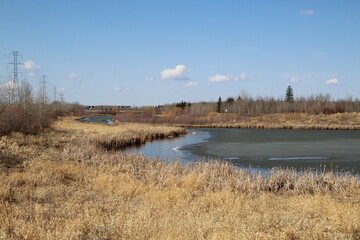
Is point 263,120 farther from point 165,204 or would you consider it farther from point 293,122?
point 165,204

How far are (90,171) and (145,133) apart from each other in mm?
22907

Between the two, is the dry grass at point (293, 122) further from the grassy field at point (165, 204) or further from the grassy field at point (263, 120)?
the grassy field at point (165, 204)

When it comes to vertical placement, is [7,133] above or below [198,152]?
above

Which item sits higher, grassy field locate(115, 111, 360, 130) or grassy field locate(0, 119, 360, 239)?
grassy field locate(115, 111, 360, 130)

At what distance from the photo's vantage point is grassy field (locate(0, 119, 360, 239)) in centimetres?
594

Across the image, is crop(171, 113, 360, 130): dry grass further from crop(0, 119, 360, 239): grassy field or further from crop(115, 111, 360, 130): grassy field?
crop(0, 119, 360, 239): grassy field

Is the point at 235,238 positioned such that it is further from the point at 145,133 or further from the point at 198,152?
the point at 145,133

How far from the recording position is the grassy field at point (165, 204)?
5.94m

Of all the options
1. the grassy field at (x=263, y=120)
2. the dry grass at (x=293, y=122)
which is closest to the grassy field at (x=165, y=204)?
the dry grass at (x=293, y=122)

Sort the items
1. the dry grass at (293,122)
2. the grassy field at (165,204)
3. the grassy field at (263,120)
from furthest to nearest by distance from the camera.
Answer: the grassy field at (263,120) → the dry grass at (293,122) → the grassy field at (165,204)

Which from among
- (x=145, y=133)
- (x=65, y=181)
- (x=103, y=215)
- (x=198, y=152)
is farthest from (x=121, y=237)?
(x=145, y=133)

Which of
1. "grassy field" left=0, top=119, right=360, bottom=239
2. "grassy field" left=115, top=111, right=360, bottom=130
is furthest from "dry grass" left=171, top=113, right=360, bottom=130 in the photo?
"grassy field" left=0, top=119, right=360, bottom=239

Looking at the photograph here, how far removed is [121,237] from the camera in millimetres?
5781

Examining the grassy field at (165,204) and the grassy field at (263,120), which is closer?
the grassy field at (165,204)
